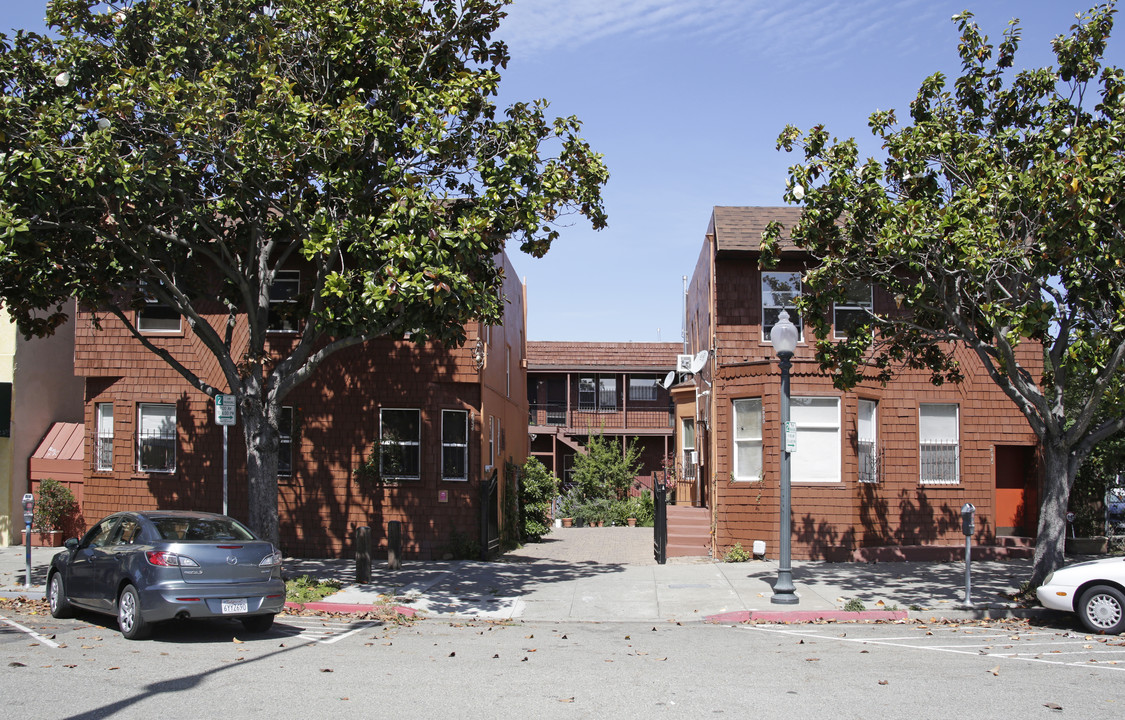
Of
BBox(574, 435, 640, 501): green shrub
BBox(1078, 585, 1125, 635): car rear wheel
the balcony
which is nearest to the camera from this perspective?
BBox(1078, 585, 1125, 635): car rear wheel

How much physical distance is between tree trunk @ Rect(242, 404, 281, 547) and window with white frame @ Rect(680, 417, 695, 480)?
40.4 feet

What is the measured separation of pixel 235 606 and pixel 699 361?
12297 millimetres

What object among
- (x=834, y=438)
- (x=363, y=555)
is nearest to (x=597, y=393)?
(x=834, y=438)

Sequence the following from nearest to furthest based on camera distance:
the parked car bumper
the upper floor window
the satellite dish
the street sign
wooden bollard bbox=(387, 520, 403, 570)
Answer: the parked car bumper
the street sign
wooden bollard bbox=(387, 520, 403, 570)
the satellite dish
the upper floor window

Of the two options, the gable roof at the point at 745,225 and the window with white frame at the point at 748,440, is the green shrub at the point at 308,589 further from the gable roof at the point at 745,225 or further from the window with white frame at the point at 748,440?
the gable roof at the point at 745,225

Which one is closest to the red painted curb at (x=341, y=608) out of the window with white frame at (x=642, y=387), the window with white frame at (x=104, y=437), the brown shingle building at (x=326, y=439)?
the brown shingle building at (x=326, y=439)

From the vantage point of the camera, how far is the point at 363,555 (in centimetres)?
1498

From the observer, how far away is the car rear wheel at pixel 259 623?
11117 millimetres

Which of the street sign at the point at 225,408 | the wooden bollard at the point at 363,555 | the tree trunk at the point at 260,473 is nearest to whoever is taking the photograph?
the street sign at the point at 225,408

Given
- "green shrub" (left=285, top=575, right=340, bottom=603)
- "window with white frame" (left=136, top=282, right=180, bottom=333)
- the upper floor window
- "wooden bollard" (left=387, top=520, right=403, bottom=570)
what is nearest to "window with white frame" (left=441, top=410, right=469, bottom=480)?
"wooden bollard" (left=387, top=520, right=403, bottom=570)

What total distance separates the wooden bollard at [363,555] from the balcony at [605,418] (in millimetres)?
19857

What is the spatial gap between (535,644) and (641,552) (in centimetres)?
1075

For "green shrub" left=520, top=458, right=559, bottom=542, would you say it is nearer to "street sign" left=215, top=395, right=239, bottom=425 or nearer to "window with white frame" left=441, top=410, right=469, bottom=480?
"window with white frame" left=441, top=410, right=469, bottom=480

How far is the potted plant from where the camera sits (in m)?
19.7
